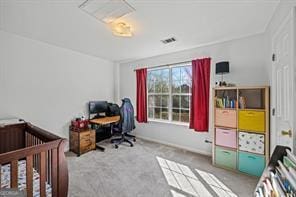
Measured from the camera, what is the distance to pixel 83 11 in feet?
6.56

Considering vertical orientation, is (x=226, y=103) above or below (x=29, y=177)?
above

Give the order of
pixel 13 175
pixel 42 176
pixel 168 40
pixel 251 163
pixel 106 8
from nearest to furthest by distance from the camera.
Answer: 1. pixel 13 175
2. pixel 42 176
3. pixel 106 8
4. pixel 251 163
5. pixel 168 40

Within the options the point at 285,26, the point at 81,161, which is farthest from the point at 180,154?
the point at 285,26

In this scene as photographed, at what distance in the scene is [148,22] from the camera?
2.29 metres

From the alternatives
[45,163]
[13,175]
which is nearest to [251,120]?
[45,163]

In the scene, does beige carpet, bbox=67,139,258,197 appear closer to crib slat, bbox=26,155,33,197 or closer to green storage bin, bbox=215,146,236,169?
green storage bin, bbox=215,146,236,169

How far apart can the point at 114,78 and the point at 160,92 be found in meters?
1.61

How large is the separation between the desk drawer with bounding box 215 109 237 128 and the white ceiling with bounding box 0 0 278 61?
1347mm

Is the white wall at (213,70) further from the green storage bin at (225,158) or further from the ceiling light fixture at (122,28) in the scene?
the ceiling light fixture at (122,28)

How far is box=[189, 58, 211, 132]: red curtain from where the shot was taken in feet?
10.5

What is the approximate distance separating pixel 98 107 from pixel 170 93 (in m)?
1.90

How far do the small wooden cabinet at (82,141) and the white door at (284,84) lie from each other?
3.28 metres

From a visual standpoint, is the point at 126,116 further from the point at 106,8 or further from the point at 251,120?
the point at 251,120

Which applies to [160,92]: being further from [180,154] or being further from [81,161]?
[81,161]
